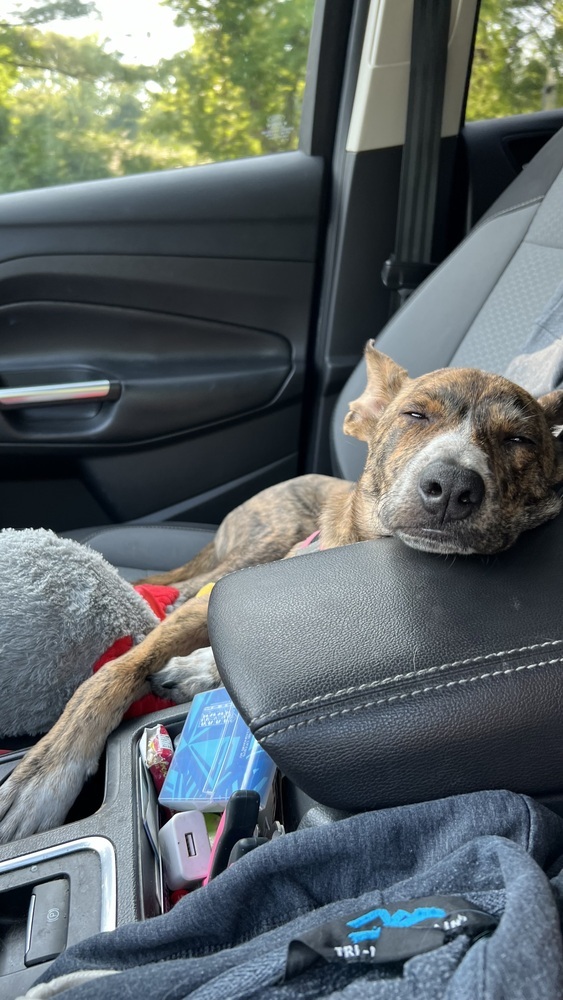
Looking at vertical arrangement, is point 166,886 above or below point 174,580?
above

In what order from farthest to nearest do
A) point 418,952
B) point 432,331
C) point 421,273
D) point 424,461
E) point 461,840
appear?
point 421,273
point 432,331
point 424,461
point 461,840
point 418,952

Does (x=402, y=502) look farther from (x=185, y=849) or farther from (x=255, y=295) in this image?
(x=255, y=295)

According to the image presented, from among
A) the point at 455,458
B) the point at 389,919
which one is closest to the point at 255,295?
the point at 455,458

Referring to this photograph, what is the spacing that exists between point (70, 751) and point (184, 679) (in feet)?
1.37

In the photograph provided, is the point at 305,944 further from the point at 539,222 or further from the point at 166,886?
the point at 539,222

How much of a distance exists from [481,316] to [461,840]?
2.45 metres

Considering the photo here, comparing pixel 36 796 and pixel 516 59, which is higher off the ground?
pixel 516 59

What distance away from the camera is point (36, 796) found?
1.91m

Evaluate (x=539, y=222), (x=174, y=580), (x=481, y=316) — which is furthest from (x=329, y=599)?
(x=539, y=222)

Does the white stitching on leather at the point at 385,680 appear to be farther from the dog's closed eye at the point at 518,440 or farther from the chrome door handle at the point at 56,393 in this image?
the chrome door handle at the point at 56,393

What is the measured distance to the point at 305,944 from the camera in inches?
45.6

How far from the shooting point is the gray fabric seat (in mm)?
3197

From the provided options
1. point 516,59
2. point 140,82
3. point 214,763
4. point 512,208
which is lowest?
point 214,763

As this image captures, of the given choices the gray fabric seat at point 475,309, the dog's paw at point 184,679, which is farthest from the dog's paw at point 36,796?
the gray fabric seat at point 475,309
